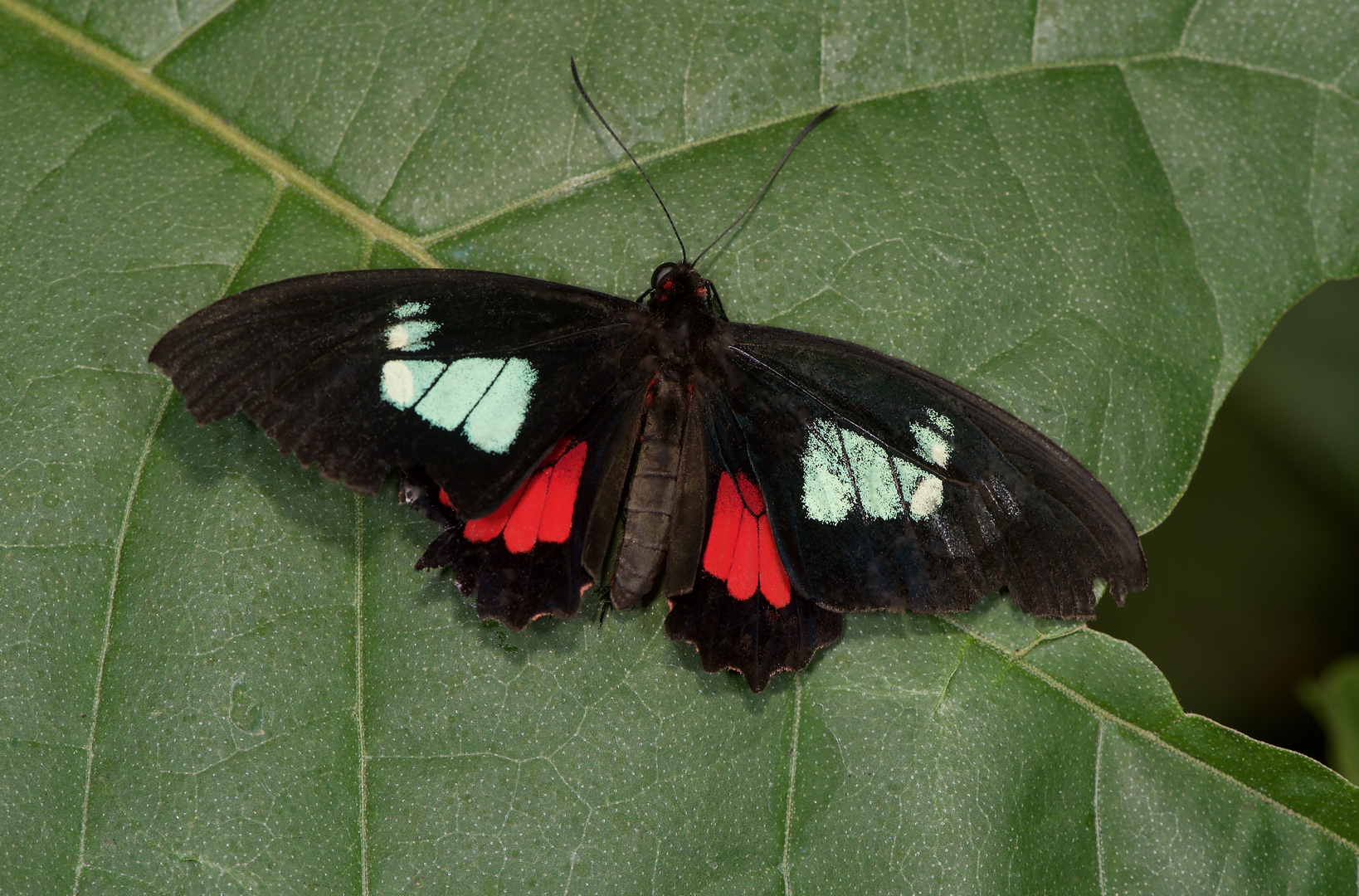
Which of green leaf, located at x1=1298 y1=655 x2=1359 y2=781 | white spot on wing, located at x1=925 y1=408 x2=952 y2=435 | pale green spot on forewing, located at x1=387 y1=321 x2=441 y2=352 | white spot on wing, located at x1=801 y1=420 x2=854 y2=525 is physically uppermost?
white spot on wing, located at x1=925 y1=408 x2=952 y2=435

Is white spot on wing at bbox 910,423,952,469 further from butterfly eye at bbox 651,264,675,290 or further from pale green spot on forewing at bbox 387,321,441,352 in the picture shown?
pale green spot on forewing at bbox 387,321,441,352

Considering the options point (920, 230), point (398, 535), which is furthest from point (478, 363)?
point (920, 230)

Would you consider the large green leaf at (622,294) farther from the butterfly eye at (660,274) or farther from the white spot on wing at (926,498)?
the white spot on wing at (926,498)

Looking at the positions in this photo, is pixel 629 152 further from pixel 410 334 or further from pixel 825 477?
pixel 825 477

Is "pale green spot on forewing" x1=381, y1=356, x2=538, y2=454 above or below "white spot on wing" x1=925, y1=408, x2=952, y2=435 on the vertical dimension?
below

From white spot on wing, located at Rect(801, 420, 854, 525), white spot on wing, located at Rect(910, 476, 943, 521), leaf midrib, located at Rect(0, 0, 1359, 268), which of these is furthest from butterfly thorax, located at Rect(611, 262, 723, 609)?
white spot on wing, located at Rect(910, 476, 943, 521)

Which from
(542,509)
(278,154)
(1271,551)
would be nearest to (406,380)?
(542,509)
